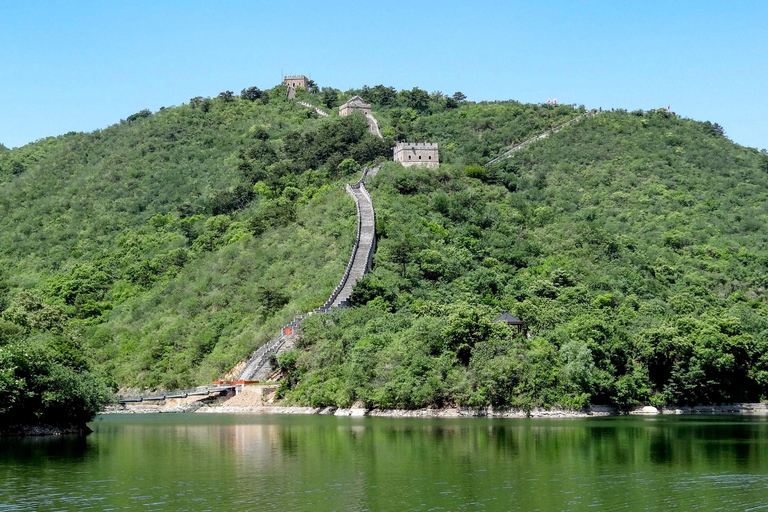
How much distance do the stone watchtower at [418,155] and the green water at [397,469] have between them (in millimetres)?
70789

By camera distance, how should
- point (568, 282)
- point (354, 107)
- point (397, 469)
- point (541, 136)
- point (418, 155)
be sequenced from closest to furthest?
point (397, 469)
point (568, 282)
point (418, 155)
point (541, 136)
point (354, 107)

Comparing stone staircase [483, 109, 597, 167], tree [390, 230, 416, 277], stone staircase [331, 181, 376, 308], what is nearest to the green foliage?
tree [390, 230, 416, 277]

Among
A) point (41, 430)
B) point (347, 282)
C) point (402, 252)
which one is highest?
point (402, 252)

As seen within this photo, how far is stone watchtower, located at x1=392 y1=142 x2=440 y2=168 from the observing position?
122 meters

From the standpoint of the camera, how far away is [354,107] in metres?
161

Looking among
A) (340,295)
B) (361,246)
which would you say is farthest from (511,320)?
(361,246)

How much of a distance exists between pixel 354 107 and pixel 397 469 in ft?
424

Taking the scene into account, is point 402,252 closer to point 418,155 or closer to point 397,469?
point 418,155

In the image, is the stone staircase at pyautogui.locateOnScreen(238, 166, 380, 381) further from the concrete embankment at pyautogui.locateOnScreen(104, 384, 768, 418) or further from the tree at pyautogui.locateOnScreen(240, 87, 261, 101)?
the tree at pyautogui.locateOnScreen(240, 87, 261, 101)

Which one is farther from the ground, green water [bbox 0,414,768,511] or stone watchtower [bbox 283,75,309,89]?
stone watchtower [bbox 283,75,309,89]

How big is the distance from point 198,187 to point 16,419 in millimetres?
95280

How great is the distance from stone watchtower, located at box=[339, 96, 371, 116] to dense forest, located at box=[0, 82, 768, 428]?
2.71 meters

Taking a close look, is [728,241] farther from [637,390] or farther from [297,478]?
[297,478]

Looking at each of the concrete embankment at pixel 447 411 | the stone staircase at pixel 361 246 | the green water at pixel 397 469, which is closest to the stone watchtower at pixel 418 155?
the stone staircase at pixel 361 246
